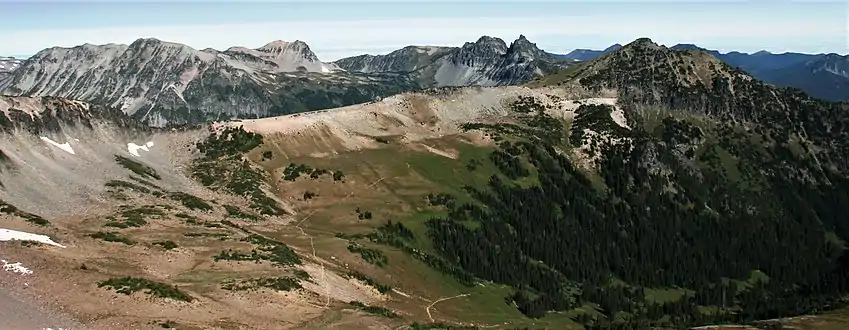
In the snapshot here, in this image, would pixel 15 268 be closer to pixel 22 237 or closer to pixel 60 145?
pixel 22 237

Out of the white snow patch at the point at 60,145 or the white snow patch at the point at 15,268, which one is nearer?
the white snow patch at the point at 15,268

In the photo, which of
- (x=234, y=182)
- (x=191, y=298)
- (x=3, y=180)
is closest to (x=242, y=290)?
(x=191, y=298)

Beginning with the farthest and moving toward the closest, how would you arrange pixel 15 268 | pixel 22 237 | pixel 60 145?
1. pixel 60 145
2. pixel 22 237
3. pixel 15 268

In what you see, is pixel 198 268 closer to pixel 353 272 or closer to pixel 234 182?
pixel 353 272

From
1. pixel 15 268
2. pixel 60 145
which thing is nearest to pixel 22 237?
pixel 15 268

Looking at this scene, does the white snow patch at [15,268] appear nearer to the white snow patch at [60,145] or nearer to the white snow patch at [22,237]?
the white snow patch at [22,237]

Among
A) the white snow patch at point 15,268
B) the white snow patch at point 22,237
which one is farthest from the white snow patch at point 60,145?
the white snow patch at point 15,268

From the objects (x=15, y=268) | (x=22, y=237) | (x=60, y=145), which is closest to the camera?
(x=15, y=268)
